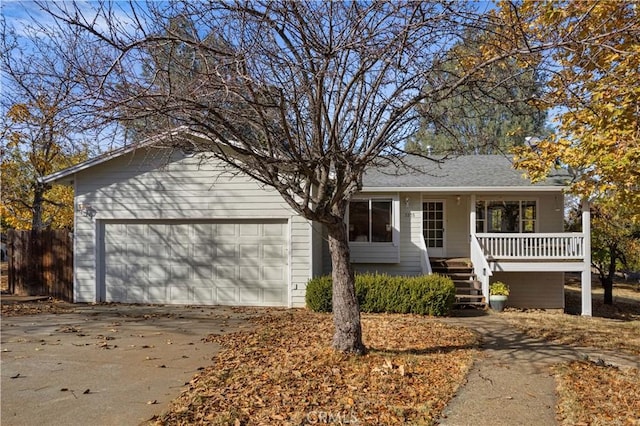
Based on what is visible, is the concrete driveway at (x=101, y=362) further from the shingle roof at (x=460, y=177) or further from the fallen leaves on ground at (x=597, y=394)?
the shingle roof at (x=460, y=177)

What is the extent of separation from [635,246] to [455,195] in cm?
790

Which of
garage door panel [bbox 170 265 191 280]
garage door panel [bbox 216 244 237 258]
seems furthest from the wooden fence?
garage door panel [bbox 216 244 237 258]

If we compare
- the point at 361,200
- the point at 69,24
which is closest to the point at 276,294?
the point at 361,200

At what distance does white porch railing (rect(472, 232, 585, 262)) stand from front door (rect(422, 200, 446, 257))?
5.80 feet

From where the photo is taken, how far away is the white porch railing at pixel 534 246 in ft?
43.2

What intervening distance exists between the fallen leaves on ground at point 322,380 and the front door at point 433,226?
23.2 feet

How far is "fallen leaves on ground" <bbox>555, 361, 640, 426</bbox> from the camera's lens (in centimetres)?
451

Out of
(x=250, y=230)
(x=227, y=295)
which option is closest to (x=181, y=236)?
(x=250, y=230)

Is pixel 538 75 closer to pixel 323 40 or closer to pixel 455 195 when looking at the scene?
pixel 323 40

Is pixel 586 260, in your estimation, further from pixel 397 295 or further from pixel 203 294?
pixel 203 294

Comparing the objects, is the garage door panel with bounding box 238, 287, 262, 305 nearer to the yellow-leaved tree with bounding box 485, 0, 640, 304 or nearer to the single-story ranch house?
the single-story ranch house

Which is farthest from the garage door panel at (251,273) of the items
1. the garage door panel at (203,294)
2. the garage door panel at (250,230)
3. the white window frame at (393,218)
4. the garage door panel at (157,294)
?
the white window frame at (393,218)

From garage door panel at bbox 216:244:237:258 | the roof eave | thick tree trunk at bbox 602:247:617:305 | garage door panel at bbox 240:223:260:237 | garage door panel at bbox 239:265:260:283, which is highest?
the roof eave

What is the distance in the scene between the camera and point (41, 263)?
1364cm
